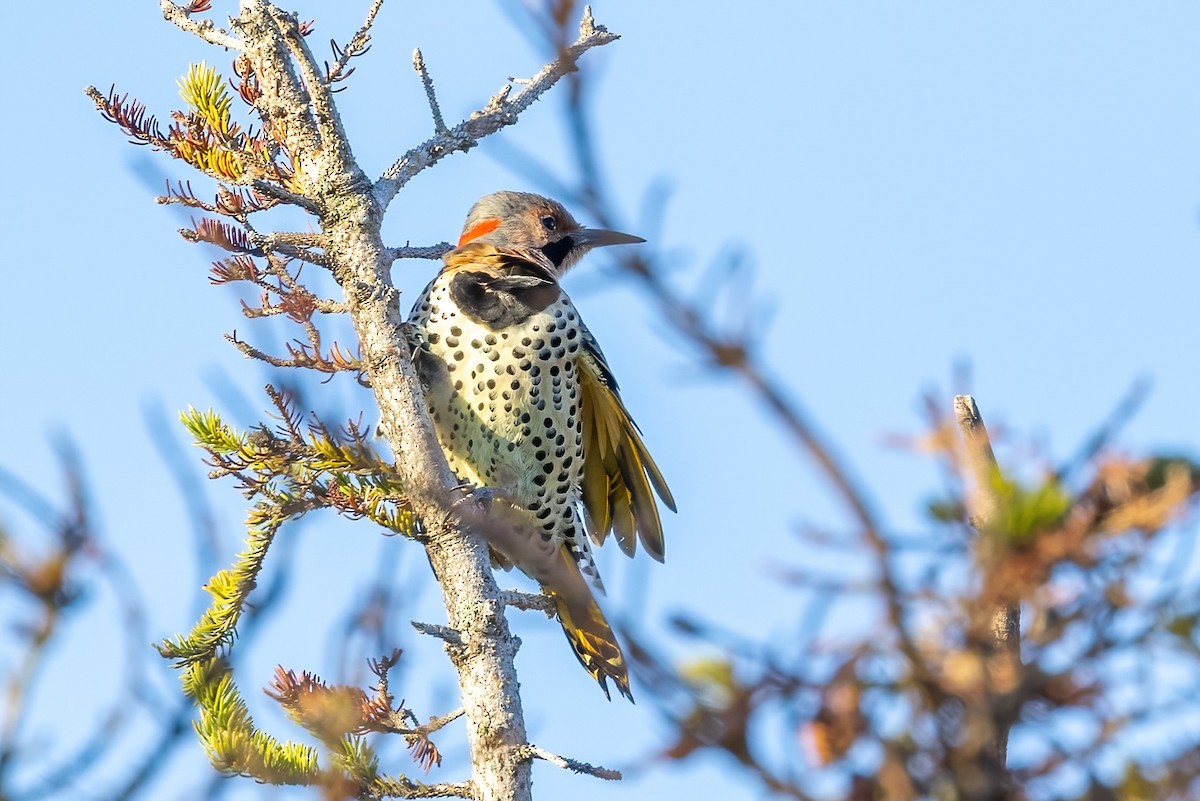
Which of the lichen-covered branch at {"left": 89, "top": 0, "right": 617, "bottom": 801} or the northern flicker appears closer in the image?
the lichen-covered branch at {"left": 89, "top": 0, "right": 617, "bottom": 801}

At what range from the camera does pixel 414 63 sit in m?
3.30

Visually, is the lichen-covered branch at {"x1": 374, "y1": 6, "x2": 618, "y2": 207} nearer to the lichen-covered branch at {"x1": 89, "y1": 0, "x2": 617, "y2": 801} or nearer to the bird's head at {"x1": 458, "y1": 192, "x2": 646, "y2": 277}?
the lichen-covered branch at {"x1": 89, "y1": 0, "x2": 617, "y2": 801}

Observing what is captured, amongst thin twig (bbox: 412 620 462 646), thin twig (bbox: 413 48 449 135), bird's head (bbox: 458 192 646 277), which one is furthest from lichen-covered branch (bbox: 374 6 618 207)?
bird's head (bbox: 458 192 646 277)

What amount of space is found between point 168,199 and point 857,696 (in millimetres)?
2538

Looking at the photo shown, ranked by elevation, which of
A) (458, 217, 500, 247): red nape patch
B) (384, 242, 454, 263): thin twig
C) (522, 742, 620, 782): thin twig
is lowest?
(522, 742, 620, 782): thin twig

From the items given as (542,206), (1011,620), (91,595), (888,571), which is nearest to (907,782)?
(888,571)

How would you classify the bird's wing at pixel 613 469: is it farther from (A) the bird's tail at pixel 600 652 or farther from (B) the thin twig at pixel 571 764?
(B) the thin twig at pixel 571 764

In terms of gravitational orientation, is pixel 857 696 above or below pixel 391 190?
below

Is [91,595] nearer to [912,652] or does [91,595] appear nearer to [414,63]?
[912,652]

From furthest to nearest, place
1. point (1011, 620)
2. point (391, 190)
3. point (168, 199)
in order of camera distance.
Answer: point (391, 190) → point (168, 199) → point (1011, 620)

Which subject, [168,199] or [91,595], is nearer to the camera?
[91,595]

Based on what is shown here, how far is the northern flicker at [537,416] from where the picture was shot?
14.1 ft

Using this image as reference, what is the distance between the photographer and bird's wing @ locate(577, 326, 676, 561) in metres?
4.64

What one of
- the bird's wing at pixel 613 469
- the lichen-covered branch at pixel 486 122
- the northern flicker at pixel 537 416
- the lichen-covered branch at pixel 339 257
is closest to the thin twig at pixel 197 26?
the lichen-covered branch at pixel 339 257
